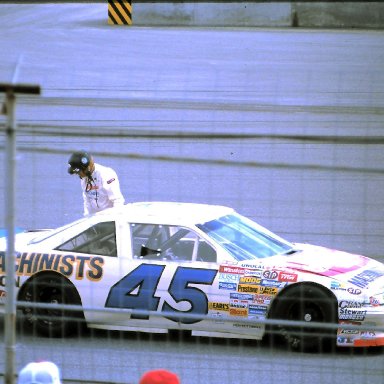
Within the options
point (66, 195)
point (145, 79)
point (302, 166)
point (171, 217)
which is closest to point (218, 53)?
point (145, 79)

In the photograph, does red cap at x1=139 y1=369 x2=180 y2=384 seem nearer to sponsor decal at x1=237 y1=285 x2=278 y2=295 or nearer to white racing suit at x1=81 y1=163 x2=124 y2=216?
sponsor decal at x1=237 y1=285 x2=278 y2=295

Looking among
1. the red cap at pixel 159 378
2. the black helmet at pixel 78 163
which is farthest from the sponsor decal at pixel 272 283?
the red cap at pixel 159 378

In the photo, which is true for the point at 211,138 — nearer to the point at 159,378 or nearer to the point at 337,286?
the point at 159,378

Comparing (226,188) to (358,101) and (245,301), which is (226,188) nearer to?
(358,101)

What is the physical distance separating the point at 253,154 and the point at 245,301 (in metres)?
4.54

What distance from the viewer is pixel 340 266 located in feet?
25.3

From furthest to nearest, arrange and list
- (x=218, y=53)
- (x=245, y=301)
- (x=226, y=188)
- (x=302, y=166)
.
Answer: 1. (x=218, y=53)
2. (x=226, y=188)
3. (x=245, y=301)
4. (x=302, y=166)

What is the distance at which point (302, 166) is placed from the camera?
168 inches

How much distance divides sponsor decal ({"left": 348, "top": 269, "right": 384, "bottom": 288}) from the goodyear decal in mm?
1849

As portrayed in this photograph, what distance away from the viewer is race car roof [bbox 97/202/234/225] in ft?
25.8

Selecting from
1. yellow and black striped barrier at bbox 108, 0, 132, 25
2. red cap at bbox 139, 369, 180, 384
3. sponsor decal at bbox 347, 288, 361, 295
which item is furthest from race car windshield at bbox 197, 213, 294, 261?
yellow and black striped barrier at bbox 108, 0, 132, 25

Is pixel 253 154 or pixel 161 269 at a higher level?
pixel 253 154

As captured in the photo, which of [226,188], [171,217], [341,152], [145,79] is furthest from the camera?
[145,79]

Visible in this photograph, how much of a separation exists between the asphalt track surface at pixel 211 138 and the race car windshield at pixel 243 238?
37 centimetres
